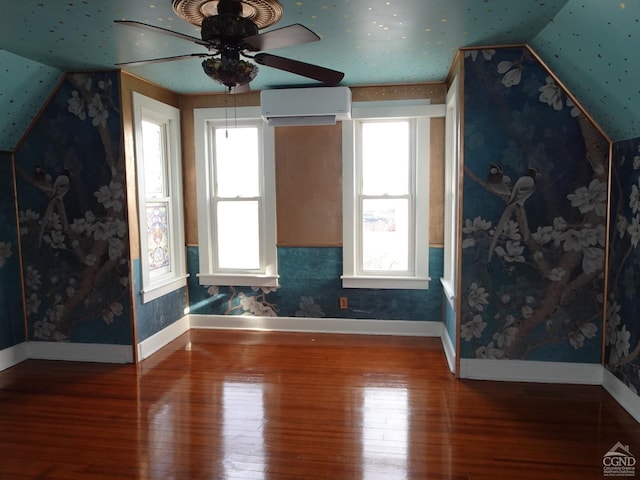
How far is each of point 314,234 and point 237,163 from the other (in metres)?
1.05

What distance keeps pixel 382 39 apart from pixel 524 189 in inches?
54.8

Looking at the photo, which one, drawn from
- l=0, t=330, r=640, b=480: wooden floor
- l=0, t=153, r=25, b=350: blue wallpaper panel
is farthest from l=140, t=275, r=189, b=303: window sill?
l=0, t=153, r=25, b=350: blue wallpaper panel

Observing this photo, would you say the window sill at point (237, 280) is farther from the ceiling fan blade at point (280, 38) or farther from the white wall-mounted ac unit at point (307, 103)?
the ceiling fan blade at point (280, 38)

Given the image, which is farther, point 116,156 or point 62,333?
point 62,333

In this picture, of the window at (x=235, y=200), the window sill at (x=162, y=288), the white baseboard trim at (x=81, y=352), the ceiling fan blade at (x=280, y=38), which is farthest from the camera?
the window at (x=235, y=200)

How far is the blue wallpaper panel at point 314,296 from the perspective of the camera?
4461 mm

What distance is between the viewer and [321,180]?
449cm

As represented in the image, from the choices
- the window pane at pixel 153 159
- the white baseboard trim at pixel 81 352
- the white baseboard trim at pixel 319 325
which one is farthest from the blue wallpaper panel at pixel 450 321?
the window pane at pixel 153 159

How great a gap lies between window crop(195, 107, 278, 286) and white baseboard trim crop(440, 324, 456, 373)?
5.44 ft

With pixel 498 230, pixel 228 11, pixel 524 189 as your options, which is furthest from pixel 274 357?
pixel 228 11

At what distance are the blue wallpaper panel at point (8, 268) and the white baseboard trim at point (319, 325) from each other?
1515 mm

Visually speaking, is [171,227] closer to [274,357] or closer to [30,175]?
[30,175]

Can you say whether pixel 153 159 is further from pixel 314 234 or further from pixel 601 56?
pixel 601 56

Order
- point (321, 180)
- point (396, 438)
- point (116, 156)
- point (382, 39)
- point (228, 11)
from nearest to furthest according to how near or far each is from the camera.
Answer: point (228, 11) < point (396, 438) < point (382, 39) < point (116, 156) < point (321, 180)
